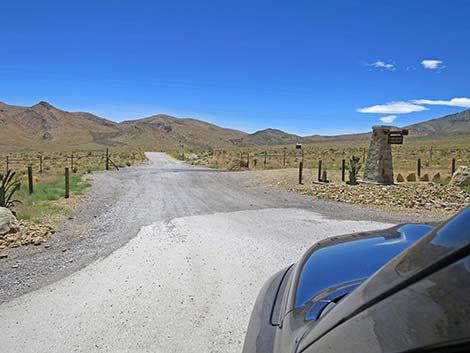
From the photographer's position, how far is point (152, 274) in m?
5.48

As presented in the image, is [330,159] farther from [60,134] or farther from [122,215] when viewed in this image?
[60,134]

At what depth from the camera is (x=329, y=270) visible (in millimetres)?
2174

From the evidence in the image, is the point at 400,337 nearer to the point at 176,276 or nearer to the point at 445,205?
the point at 176,276

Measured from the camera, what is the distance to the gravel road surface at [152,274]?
381cm

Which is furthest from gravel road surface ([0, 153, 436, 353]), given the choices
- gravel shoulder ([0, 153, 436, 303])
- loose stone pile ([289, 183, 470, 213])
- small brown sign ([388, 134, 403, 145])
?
small brown sign ([388, 134, 403, 145])

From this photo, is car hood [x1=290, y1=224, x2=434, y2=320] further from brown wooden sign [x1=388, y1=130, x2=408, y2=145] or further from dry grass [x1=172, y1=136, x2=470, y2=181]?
dry grass [x1=172, y1=136, x2=470, y2=181]

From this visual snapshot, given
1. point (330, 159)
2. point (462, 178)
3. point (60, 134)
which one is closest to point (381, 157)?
point (462, 178)

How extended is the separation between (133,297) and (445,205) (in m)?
10.2

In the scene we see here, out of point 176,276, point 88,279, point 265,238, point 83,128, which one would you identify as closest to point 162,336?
point 176,276

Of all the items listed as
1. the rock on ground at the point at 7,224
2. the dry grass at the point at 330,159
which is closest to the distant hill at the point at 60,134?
the dry grass at the point at 330,159

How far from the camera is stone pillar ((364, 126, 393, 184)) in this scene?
17.0 meters

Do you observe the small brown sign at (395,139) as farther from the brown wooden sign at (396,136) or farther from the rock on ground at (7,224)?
the rock on ground at (7,224)

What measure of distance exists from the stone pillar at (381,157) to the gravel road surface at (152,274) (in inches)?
253

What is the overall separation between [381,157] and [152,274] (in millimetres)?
13955
